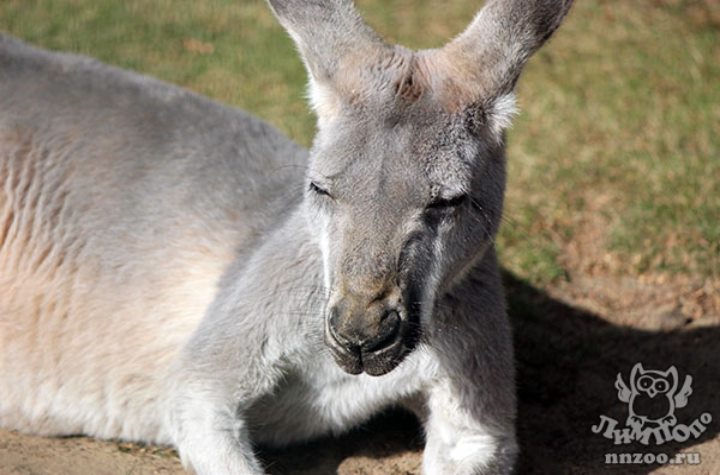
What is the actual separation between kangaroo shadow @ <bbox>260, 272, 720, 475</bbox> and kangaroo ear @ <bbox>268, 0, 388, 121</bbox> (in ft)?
5.63

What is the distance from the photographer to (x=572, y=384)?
19.6 ft

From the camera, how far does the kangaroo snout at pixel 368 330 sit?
3986 mm

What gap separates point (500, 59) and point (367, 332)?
1.22 metres

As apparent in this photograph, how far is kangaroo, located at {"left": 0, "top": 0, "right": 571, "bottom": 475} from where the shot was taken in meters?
4.16

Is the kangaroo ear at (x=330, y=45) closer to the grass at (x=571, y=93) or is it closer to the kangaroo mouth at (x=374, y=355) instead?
the kangaroo mouth at (x=374, y=355)

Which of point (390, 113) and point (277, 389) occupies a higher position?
point (390, 113)

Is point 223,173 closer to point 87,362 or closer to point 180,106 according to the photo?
point 180,106

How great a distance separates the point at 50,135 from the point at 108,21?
13.9ft

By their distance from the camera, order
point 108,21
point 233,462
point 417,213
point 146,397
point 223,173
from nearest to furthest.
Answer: point 417,213, point 233,462, point 146,397, point 223,173, point 108,21

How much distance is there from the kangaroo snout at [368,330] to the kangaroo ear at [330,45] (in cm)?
84

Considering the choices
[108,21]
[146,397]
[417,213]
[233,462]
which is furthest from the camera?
[108,21]

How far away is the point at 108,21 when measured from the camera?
31.1ft

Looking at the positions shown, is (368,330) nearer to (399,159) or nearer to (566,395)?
(399,159)

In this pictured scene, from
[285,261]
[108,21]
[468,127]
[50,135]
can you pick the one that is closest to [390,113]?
[468,127]
